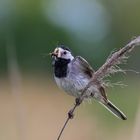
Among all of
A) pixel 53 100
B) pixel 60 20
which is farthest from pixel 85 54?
pixel 53 100

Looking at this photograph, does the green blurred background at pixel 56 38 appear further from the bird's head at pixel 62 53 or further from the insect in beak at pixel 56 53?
the insect in beak at pixel 56 53

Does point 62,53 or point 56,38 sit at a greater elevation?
point 56,38

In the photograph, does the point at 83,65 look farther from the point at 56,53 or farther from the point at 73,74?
the point at 56,53

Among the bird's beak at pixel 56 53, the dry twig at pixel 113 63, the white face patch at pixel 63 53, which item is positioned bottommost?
the dry twig at pixel 113 63

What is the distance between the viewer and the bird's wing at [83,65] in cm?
467

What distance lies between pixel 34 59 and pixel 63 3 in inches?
192

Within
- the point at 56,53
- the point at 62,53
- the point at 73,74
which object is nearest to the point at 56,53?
the point at 56,53

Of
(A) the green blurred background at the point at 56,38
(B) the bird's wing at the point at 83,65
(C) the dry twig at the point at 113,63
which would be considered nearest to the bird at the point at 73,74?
(B) the bird's wing at the point at 83,65

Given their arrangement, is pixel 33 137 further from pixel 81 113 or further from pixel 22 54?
pixel 22 54

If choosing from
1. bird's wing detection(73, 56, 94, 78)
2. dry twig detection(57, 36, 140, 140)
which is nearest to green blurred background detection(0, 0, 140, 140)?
bird's wing detection(73, 56, 94, 78)

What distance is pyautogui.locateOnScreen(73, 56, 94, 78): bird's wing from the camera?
4671mm

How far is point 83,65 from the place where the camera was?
188 inches

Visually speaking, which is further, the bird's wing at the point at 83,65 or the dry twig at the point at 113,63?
the bird's wing at the point at 83,65

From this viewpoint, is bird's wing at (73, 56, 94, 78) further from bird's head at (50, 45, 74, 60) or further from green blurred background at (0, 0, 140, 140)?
green blurred background at (0, 0, 140, 140)
